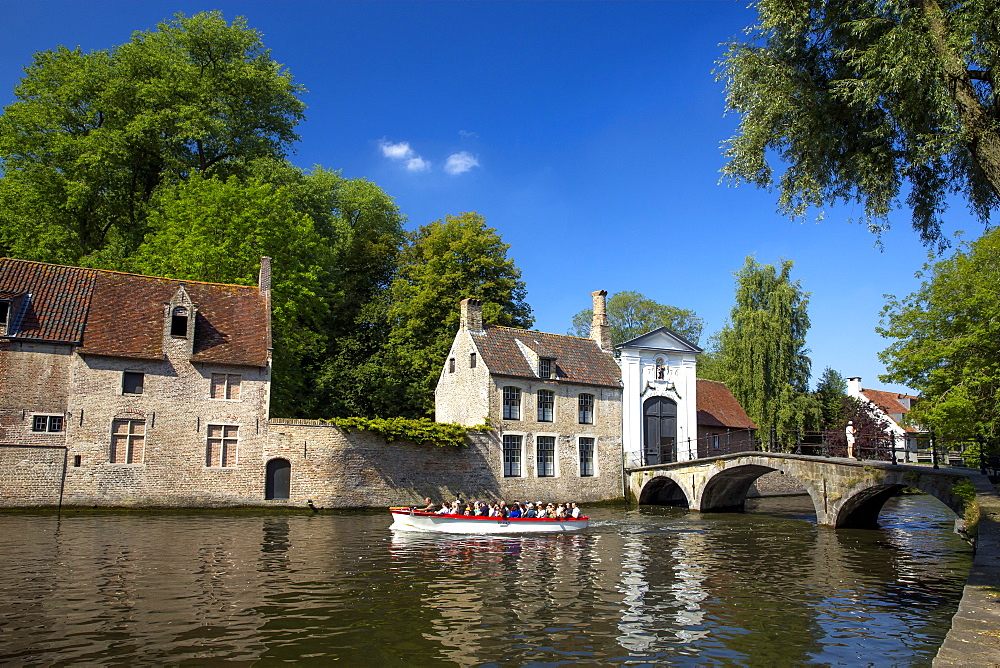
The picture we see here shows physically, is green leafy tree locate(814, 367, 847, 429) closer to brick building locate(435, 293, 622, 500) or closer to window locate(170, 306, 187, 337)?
brick building locate(435, 293, 622, 500)

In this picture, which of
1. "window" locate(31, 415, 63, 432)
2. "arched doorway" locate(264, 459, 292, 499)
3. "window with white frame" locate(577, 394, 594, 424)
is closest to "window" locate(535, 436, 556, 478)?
"window with white frame" locate(577, 394, 594, 424)

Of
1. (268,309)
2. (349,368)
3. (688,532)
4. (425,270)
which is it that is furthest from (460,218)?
(688,532)

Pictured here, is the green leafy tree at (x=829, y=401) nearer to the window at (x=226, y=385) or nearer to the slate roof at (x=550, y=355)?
the slate roof at (x=550, y=355)

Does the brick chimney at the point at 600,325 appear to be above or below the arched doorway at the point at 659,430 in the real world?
above

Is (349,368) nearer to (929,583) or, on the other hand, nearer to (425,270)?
(425,270)

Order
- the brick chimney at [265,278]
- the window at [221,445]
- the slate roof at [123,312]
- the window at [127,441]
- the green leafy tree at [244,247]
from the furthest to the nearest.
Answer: the green leafy tree at [244,247] → the brick chimney at [265,278] → the window at [221,445] → the slate roof at [123,312] → the window at [127,441]

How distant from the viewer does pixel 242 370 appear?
2859 cm

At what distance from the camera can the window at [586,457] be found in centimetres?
3566

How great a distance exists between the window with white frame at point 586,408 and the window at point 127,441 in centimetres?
1959

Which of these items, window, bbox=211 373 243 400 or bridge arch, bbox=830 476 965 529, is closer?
bridge arch, bbox=830 476 965 529

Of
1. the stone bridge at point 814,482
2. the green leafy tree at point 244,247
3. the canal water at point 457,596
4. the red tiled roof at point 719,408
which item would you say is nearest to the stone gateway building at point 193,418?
the green leafy tree at point 244,247

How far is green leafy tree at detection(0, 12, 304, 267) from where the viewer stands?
34.2 meters

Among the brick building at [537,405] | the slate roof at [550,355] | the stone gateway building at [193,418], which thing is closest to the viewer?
the stone gateway building at [193,418]

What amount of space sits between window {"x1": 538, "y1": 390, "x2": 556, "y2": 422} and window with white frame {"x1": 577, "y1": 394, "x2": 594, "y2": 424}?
1.62 metres
